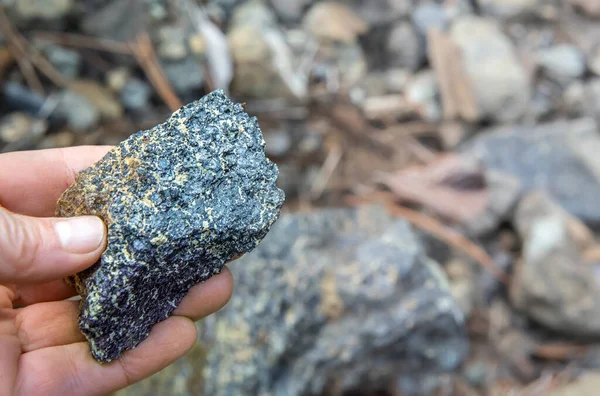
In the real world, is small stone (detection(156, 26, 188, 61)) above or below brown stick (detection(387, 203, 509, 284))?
above

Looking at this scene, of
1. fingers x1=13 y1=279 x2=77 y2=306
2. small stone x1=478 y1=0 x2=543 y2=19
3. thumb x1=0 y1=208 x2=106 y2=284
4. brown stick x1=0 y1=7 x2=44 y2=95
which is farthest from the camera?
small stone x1=478 y1=0 x2=543 y2=19

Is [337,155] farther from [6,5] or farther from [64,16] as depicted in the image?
[6,5]

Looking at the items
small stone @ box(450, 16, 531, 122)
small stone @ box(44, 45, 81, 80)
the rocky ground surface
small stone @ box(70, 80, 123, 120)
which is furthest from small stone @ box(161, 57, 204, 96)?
small stone @ box(450, 16, 531, 122)

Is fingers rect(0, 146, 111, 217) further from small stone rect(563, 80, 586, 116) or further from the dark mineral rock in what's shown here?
small stone rect(563, 80, 586, 116)

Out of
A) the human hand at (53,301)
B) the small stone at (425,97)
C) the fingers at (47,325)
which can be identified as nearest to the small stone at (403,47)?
the small stone at (425,97)

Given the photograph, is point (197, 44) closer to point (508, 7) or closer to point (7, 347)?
point (7, 347)

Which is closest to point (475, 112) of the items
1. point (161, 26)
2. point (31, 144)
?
point (161, 26)
